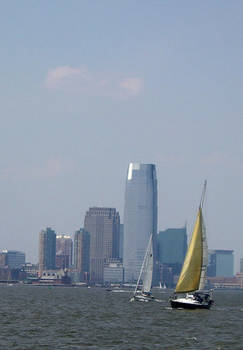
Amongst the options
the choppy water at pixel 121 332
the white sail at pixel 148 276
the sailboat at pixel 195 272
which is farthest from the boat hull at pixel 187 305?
the white sail at pixel 148 276

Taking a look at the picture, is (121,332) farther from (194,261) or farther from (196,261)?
(196,261)

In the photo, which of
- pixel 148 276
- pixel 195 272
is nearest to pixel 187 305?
pixel 195 272

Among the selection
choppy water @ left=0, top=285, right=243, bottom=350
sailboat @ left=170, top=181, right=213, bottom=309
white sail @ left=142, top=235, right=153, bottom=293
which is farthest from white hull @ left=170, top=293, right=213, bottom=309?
white sail @ left=142, top=235, right=153, bottom=293

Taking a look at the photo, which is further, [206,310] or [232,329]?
[206,310]

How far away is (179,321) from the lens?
332 feet

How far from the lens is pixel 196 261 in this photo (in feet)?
399

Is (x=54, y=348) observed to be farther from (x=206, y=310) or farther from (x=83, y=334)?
(x=206, y=310)

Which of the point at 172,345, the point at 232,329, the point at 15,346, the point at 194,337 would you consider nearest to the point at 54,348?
the point at 15,346

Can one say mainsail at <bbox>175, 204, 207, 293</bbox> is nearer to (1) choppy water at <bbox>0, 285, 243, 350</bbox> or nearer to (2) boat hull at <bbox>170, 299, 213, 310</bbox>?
(2) boat hull at <bbox>170, 299, 213, 310</bbox>

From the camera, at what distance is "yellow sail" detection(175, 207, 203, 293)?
12056 cm

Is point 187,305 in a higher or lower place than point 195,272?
lower

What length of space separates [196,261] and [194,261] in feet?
1.14

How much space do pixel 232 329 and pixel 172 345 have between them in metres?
20.1

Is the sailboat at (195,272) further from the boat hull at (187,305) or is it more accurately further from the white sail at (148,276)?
the white sail at (148,276)
